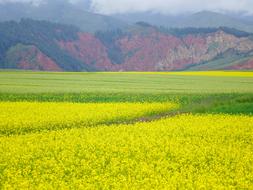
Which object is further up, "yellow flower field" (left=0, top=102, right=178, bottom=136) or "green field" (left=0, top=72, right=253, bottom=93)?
"yellow flower field" (left=0, top=102, right=178, bottom=136)

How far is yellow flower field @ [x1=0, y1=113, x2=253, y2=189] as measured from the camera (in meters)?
12.5

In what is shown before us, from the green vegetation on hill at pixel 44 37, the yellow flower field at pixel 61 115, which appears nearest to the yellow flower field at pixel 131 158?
the yellow flower field at pixel 61 115

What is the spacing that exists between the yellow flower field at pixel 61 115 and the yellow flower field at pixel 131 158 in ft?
8.12

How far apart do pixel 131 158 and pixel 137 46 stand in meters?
143

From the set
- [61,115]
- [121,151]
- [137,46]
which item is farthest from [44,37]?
[121,151]

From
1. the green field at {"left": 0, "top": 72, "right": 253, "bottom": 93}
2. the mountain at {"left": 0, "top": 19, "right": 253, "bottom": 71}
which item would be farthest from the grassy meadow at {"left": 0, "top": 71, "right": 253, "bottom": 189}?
the mountain at {"left": 0, "top": 19, "right": 253, "bottom": 71}

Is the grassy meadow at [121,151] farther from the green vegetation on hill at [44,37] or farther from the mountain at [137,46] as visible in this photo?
the mountain at [137,46]

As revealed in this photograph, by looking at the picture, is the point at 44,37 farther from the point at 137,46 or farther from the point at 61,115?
the point at 61,115

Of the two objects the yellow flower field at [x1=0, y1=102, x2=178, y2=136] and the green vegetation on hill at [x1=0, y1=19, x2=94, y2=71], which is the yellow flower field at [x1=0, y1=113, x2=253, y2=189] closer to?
the yellow flower field at [x1=0, y1=102, x2=178, y2=136]

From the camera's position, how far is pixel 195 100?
3656cm

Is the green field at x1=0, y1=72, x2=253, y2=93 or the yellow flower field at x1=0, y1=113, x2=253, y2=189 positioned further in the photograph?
the green field at x1=0, y1=72, x2=253, y2=93

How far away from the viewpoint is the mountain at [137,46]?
144750 millimetres

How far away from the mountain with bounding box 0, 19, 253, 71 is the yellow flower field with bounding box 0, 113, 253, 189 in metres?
116

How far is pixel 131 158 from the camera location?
15227 millimetres
